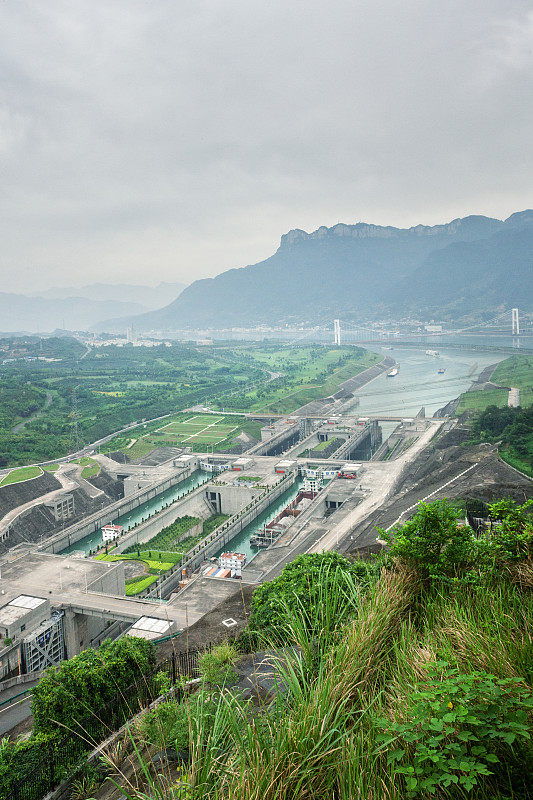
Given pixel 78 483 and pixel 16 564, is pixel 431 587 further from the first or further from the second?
pixel 78 483

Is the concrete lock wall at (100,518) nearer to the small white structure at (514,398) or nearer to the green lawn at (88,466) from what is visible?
the green lawn at (88,466)

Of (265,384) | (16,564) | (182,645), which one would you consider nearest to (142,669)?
(182,645)

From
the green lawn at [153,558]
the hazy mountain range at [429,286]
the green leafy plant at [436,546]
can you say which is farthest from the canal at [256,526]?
the hazy mountain range at [429,286]

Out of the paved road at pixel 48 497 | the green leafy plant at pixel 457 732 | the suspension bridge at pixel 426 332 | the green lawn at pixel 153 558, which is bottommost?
the green lawn at pixel 153 558

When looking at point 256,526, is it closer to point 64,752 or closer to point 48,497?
point 48,497

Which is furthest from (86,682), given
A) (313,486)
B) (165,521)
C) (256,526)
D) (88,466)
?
(88,466)

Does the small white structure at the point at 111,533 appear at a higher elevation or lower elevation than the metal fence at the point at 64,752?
lower
